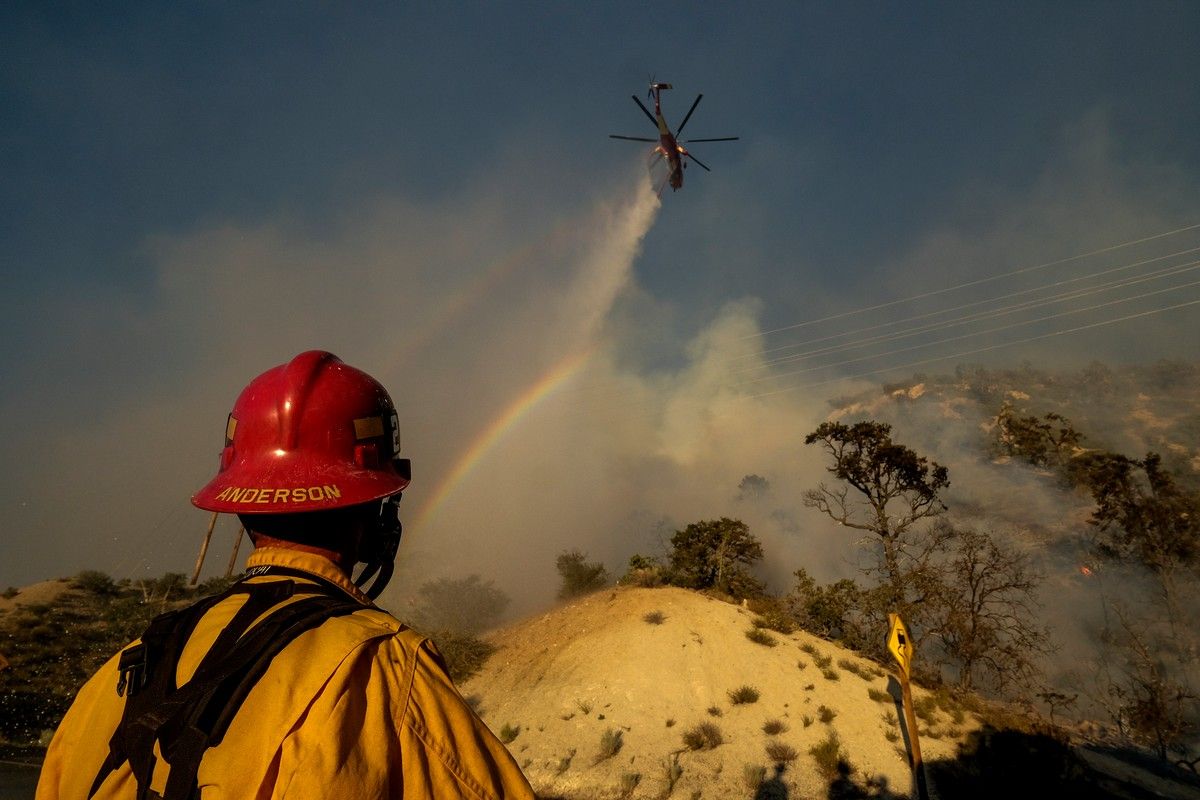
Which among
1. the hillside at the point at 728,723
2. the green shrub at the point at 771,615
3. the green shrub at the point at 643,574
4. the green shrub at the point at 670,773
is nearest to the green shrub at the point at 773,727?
the hillside at the point at 728,723

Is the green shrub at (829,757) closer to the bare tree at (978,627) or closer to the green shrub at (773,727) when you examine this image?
the green shrub at (773,727)

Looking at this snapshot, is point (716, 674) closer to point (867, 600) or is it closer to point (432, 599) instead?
point (867, 600)

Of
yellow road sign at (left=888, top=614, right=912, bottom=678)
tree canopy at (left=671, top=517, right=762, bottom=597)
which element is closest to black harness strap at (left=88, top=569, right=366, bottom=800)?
yellow road sign at (left=888, top=614, right=912, bottom=678)

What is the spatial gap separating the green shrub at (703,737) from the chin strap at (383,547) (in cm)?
1390

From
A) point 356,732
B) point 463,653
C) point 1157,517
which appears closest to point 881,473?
point 1157,517

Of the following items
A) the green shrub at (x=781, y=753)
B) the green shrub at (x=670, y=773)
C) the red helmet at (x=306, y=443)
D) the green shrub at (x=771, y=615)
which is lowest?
the green shrub at (x=781, y=753)

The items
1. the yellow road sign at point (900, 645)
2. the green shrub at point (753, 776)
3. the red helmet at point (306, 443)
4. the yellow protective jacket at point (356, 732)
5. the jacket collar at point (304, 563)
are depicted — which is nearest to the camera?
the yellow protective jacket at point (356, 732)

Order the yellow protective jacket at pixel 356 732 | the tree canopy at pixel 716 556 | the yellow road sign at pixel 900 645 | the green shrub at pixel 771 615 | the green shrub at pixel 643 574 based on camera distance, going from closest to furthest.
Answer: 1. the yellow protective jacket at pixel 356 732
2. the yellow road sign at pixel 900 645
3. the green shrub at pixel 771 615
4. the green shrub at pixel 643 574
5. the tree canopy at pixel 716 556

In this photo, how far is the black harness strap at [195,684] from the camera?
4.19 feet

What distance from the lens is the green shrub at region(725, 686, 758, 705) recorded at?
15750mm

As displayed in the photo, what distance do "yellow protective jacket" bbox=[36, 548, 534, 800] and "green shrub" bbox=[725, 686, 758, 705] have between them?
16658 millimetres

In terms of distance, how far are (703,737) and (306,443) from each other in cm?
1493

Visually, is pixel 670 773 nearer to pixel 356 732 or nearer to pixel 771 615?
pixel 771 615

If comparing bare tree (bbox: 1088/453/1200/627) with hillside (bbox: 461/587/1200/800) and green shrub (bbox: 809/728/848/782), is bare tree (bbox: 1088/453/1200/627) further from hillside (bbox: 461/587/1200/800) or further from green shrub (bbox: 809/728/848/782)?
green shrub (bbox: 809/728/848/782)
